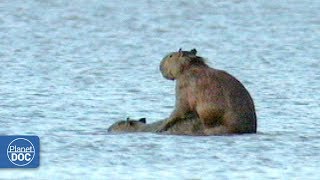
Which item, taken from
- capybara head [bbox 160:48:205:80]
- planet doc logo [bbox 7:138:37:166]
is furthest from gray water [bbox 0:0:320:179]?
capybara head [bbox 160:48:205:80]

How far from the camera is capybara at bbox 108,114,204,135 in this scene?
10727 millimetres

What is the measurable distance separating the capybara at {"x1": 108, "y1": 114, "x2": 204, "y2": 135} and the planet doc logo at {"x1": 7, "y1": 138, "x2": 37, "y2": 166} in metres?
1.09

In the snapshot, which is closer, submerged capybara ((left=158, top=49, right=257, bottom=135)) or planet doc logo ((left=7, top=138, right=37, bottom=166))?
planet doc logo ((left=7, top=138, right=37, bottom=166))

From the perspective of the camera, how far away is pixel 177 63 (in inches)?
431

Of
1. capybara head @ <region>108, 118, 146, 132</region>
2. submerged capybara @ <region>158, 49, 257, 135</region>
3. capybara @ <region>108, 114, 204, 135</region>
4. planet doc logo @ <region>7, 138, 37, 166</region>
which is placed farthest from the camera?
capybara head @ <region>108, 118, 146, 132</region>

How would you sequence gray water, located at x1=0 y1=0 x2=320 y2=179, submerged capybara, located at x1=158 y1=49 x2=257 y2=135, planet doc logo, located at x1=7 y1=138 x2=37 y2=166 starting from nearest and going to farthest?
planet doc logo, located at x1=7 y1=138 x2=37 y2=166 < gray water, located at x1=0 y1=0 x2=320 y2=179 < submerged capybara, located at x1=158 y1=49 x2=257 y2=135

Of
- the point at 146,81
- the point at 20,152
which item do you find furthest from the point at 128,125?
the point at 146,81

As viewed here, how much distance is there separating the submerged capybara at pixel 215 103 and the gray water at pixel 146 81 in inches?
5.6

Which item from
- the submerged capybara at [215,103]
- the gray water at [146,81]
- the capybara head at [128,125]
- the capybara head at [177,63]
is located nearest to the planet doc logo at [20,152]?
the gray water at [146,81]

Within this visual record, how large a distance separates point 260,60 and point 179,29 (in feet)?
7.56

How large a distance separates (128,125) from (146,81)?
2943 mm

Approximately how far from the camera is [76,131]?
10.9 meters

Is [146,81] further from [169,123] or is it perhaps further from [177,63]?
[169,123]

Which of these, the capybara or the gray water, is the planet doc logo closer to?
the gray water
